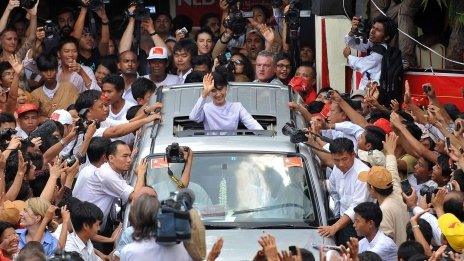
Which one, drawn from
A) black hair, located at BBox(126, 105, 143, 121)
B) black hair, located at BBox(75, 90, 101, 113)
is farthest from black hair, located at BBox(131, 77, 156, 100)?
black hair, located at BBox(75, 90, 101, 113)

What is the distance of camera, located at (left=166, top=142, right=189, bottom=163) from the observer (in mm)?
10680

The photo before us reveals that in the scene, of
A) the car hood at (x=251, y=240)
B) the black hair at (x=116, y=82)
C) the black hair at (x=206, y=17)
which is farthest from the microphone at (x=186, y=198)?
the black hair at (x=206, y=17)

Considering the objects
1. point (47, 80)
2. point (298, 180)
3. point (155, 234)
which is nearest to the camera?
point (155, 234)

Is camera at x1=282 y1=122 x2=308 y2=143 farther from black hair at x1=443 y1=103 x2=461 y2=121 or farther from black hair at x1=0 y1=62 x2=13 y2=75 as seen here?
black hair at x1=0 y1=62 x2=13 y2=75

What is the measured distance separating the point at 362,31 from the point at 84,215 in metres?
5.49

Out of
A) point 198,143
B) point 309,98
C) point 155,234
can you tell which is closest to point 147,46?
point 309,98

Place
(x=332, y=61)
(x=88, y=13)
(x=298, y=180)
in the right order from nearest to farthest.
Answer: (x=298, y=180), (x=332, y=61), (x=88, y=13)

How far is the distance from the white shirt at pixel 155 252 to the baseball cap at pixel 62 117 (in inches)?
198

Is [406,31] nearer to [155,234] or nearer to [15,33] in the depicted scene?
[15,33]

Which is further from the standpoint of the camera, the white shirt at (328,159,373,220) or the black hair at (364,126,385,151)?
the black hair at (364,126,385,151)

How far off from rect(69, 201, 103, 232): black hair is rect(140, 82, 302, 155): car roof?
1087mm

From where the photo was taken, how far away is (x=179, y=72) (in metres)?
15.7

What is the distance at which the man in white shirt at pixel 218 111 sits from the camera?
12.2 m

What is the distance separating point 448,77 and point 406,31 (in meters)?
1.19
